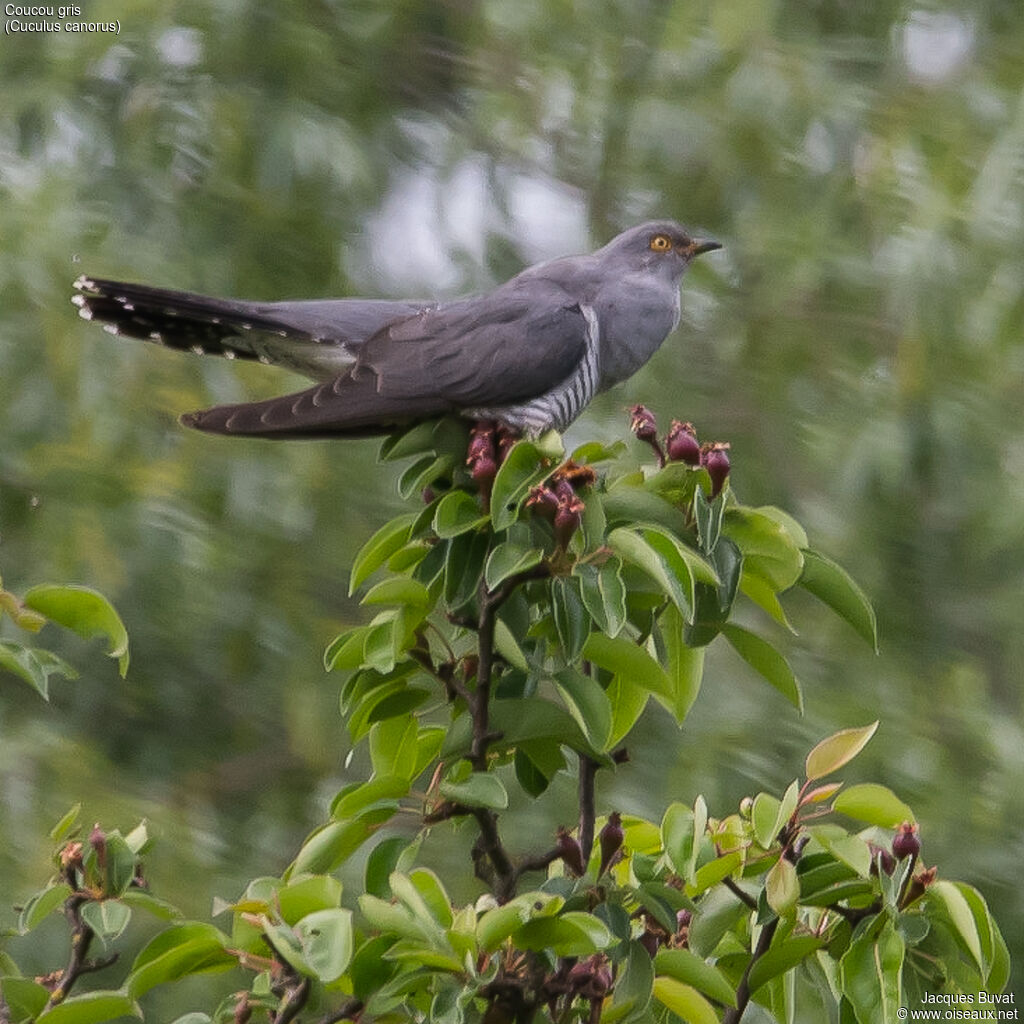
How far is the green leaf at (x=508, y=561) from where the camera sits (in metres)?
1.32

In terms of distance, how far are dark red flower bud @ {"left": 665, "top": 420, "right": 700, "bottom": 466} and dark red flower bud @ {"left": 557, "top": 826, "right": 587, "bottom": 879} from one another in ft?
1.14

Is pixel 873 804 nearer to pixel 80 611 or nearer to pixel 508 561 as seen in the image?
pixel 508 561

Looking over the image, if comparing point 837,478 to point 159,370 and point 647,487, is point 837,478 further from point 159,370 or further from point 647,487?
point 647,487

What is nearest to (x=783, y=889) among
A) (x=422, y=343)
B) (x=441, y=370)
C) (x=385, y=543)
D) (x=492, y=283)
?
(x=385, y=543)

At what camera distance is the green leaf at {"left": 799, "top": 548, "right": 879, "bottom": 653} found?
144 cm

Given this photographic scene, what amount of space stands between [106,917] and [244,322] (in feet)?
4.71

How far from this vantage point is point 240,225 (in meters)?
4.07

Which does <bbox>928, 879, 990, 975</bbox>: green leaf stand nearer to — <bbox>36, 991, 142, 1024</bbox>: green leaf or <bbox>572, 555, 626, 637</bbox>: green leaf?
<bbox>572, 555, 626, 637</bbox>: green leaf


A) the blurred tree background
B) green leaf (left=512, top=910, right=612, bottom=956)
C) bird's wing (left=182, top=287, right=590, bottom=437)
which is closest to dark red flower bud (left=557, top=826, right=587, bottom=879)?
green leaf (left=512, top=910, right=612, bottom=956)

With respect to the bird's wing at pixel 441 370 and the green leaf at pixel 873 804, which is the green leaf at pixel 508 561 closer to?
the green leaf at pixel 873 804

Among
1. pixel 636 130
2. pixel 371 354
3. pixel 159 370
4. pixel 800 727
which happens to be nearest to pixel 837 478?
pixel 800 727

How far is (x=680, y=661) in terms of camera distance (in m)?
1.49

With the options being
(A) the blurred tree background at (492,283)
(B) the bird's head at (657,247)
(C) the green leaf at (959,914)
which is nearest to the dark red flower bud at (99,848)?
(C) the green leaf at (959,914)

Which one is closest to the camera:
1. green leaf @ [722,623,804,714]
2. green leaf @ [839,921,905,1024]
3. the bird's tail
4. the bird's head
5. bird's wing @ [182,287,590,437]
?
green leaf @ [839,921,905,1024]
